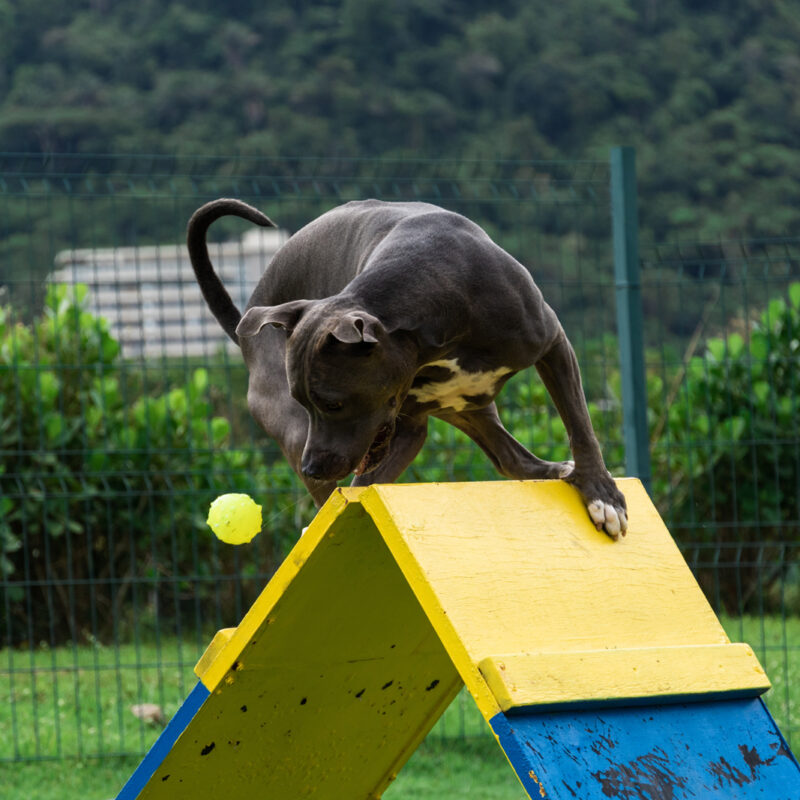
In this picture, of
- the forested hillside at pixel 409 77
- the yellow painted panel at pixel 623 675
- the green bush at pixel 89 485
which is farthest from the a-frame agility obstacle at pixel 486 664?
the forested hillside at pixel 409 77

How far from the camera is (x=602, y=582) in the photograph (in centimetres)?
269

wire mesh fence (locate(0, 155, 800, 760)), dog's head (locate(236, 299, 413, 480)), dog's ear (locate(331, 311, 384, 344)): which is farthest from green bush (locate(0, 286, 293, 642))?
dog's ear (locate(331, 311, 384, 344))

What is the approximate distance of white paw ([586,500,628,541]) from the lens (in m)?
2.86

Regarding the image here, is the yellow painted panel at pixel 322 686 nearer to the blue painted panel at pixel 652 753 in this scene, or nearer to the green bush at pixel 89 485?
the blue painted panel at pixel 652 753

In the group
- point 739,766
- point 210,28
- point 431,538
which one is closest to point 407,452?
point 431,538

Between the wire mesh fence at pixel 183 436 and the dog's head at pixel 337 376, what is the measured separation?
247cm

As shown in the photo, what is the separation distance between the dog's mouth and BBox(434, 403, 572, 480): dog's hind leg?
439mm

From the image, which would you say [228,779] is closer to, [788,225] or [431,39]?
[788,225]

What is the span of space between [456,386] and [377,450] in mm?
243

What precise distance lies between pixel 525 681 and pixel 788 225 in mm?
21448

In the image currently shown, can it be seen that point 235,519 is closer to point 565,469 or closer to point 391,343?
point 391,343

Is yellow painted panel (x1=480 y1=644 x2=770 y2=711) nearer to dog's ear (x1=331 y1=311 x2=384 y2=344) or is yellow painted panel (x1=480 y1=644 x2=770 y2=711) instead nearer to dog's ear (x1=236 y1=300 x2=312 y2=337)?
dog's ear (x1=331 y1=311 x2=384 y2=344)

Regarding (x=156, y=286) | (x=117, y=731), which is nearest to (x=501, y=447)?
(x=156, y=286)

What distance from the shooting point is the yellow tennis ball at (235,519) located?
2984 millimetres
